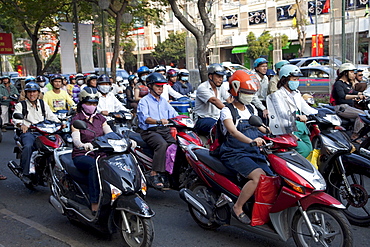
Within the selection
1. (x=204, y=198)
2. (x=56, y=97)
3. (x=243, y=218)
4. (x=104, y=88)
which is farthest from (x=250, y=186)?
(x=56, y=97)

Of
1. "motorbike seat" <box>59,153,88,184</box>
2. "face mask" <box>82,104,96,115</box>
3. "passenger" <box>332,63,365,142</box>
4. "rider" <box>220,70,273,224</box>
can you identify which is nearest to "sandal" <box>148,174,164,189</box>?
"motorbike seat" <box>59,153,88,184</box>

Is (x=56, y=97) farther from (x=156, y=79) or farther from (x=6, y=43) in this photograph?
(x=6, y=43)

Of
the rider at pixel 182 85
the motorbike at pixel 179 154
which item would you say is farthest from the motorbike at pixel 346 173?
the rider at pixel 182 85

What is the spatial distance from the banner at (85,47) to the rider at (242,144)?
47.7 ft

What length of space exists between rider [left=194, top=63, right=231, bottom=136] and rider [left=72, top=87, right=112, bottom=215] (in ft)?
5.60

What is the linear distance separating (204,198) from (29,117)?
352 centimetres

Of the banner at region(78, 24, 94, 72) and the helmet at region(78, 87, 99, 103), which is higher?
the banner at region(78, 24, 94, 72)

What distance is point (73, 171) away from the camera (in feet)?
15.4

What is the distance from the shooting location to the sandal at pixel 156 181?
18.7 ft

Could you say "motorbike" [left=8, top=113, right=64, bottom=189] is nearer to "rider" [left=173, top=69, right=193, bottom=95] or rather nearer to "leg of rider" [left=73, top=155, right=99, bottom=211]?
"leg of rider" [left=73, top=155, right=99, bottom=211]

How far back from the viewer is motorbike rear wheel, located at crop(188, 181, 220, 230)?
457 cm

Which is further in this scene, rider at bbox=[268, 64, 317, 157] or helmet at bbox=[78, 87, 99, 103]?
helmet at bbox=[78, 87, 99, 103]

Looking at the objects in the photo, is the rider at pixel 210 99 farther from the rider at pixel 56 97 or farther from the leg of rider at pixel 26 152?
the rider at pixel 56 97

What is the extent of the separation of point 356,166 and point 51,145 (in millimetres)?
3953
